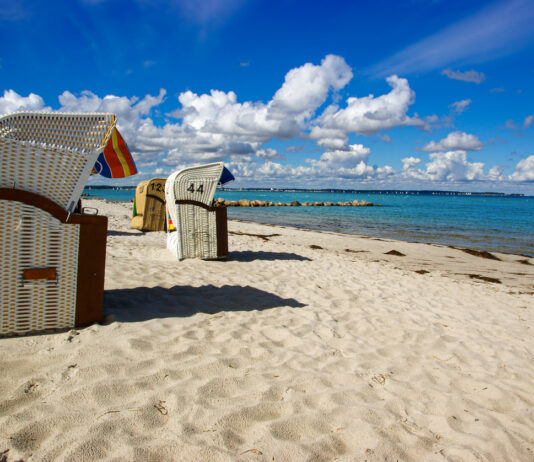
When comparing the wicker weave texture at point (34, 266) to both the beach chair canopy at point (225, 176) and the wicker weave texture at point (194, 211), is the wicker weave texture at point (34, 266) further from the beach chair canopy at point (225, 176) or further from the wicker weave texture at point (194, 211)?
the beach chair canopy at point (225, 176)

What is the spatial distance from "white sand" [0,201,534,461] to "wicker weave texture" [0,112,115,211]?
142 centimetres

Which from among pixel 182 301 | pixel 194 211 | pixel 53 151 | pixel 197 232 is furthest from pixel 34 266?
pixel 197 232

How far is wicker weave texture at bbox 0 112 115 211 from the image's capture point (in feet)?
10.1

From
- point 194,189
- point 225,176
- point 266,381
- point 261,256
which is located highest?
point 225,176

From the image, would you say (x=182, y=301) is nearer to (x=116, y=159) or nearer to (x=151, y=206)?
(x=116, y=159)

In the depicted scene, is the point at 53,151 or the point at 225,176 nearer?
the point at 53,151

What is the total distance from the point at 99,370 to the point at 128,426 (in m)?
0.75

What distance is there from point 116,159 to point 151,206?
→ 9793 mm

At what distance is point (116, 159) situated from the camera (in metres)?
4.91

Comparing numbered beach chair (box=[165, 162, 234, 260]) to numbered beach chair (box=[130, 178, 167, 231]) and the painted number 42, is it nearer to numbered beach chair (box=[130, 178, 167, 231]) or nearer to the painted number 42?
the painted number 42

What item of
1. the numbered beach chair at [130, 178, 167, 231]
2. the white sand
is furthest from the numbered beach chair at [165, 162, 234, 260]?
the numbered beach chair at [130, 178, 167, 231]

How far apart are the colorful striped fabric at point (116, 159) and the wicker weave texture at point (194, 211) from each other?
2786mm

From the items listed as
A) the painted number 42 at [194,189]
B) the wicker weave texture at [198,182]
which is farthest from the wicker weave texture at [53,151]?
the painted number 42 at [194,189]

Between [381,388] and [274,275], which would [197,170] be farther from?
[381,388]
